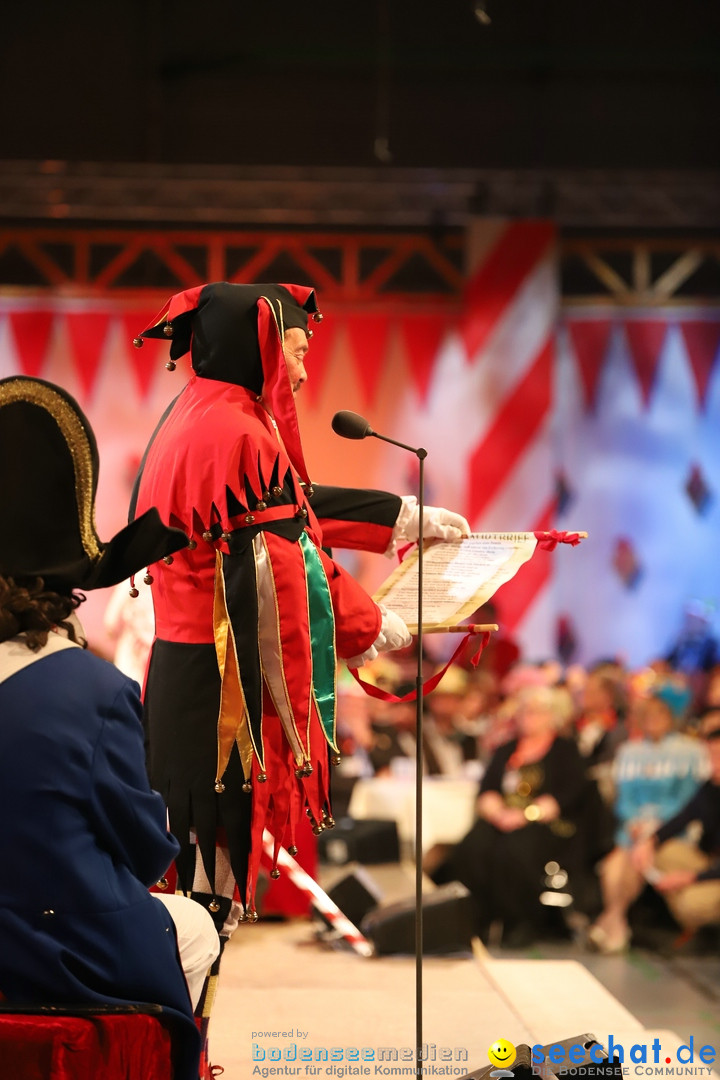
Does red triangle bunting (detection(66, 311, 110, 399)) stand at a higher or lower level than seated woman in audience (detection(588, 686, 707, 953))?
higher

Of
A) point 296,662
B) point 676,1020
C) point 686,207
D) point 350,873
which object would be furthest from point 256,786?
point 686,207

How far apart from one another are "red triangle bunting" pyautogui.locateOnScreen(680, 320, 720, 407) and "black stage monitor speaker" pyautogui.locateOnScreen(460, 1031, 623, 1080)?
7.41 m

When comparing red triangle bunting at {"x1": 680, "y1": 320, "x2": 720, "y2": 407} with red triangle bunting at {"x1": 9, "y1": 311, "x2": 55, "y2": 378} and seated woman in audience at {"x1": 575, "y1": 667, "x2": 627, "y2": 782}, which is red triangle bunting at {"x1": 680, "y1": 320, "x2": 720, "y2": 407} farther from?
red triangle bunting at {"x1": 9, "y1": 311, "x2": 55, "y2": 378}

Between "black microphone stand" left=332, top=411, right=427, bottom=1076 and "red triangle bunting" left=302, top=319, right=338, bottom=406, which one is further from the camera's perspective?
"red triangle bunting" left=302, top=319, right=338, bottom=406

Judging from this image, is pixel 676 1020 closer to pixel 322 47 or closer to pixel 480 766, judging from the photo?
pixel 480 766

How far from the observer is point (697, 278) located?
9.46m

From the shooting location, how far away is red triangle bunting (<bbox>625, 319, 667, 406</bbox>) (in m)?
9.27

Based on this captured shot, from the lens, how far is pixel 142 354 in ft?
29.2

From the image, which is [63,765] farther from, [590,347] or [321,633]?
[590,347]

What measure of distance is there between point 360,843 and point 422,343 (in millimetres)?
4118

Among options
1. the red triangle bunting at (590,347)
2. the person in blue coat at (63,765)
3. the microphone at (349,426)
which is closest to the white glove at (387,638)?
the microphone at (349,426)

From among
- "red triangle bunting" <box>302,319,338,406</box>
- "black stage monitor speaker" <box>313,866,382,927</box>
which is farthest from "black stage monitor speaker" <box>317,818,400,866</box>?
"red triangle bunting" <box>302,319,338,406</box>

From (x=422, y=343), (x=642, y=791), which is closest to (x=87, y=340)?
(x=422, y=343)

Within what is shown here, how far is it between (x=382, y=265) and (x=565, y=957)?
5422mm
